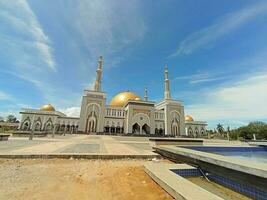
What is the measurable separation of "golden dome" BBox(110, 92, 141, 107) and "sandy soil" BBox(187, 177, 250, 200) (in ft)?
146

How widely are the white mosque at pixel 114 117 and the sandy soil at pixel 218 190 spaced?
34.5 meters

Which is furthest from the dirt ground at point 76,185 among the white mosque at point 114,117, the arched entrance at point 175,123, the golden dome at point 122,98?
the golden dome at point 122,98

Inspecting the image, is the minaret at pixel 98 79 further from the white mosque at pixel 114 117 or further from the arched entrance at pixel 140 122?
the arched entrance at pixel 140 122

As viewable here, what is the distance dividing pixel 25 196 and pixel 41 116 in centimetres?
5181

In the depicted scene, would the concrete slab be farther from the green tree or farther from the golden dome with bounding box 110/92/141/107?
the green tree

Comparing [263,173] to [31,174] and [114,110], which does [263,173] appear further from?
[114,110]

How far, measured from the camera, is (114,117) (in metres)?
44.4

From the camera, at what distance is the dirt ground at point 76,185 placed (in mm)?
2646

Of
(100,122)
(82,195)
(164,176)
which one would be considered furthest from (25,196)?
(100,122)

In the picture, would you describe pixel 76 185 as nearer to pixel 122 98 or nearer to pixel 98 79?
pixel 98 79

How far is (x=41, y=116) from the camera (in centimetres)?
4622

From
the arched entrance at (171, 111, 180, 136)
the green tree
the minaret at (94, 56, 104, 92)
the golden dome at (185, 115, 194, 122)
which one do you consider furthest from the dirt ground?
the green tree

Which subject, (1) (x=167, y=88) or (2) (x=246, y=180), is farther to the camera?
(1) (x=167, y=88)

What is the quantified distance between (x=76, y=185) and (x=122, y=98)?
154ft
